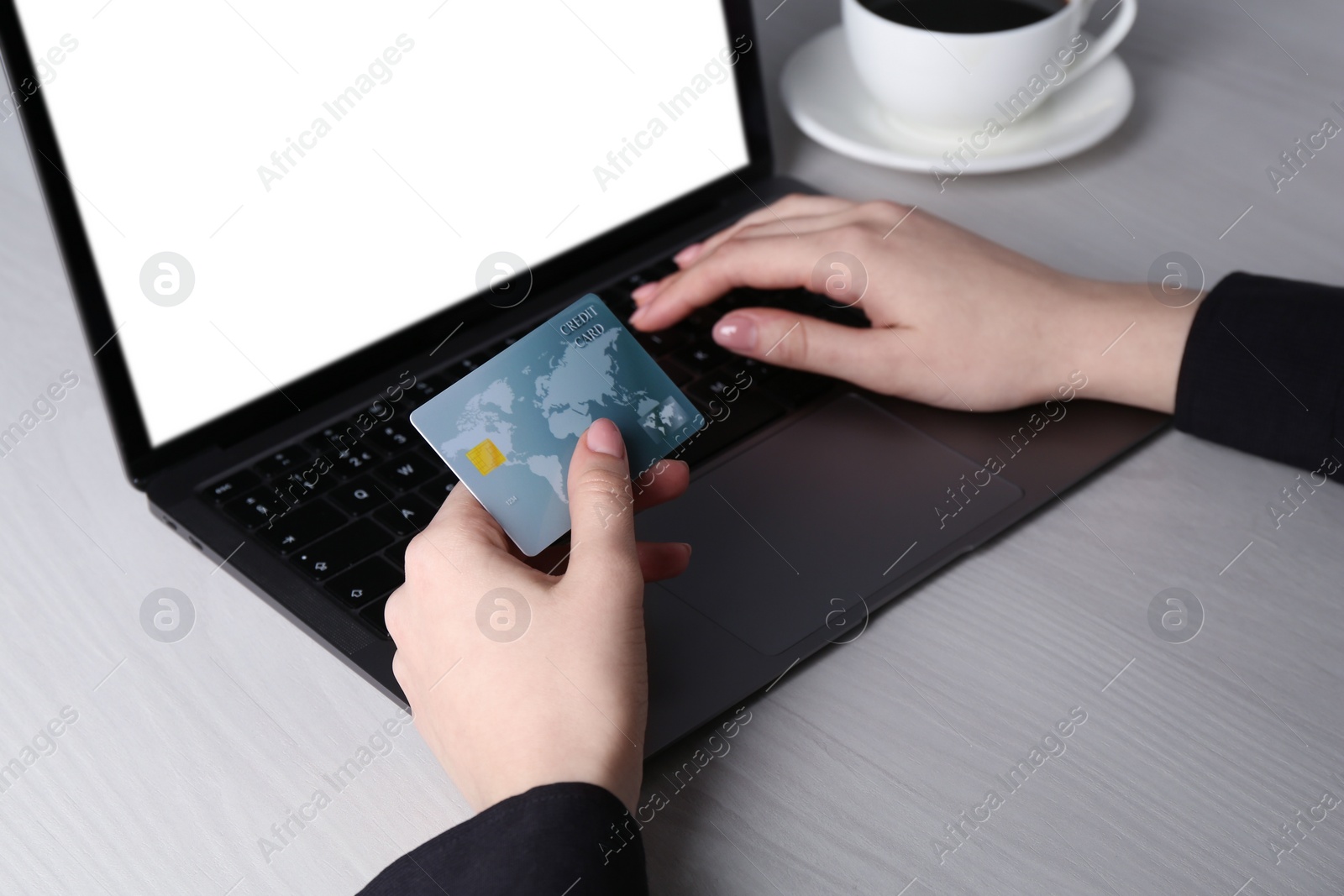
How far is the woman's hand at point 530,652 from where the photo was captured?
53 cm

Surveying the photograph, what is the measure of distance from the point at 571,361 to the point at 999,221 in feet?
1.71

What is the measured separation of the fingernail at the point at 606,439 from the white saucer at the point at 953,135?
1.75 ft

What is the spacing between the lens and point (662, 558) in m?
0.62

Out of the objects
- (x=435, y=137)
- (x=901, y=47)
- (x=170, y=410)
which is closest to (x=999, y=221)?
(x=901, y=47)

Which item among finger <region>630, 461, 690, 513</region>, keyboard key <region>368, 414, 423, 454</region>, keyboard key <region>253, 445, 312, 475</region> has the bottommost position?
finger <region>630, 461, 690, 513</region>

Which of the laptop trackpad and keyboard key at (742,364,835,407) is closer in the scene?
the laptop trackpad

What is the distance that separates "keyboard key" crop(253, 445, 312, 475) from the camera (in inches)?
28.6

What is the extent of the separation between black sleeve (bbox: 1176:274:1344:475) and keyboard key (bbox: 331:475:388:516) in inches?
Result: 20.8

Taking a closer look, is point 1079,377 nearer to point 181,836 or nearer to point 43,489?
point 181,836

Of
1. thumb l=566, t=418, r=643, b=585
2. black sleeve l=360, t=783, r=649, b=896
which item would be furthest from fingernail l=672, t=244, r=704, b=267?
black sleeve l=360, t=783, r=649, b=896

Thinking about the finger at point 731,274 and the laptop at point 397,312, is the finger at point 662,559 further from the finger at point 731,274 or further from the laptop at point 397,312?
the finger at point 731,274

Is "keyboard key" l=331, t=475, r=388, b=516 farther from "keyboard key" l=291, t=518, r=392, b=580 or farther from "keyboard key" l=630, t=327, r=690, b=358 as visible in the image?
"keyboard key" l=630, t=327, r=690, b=358

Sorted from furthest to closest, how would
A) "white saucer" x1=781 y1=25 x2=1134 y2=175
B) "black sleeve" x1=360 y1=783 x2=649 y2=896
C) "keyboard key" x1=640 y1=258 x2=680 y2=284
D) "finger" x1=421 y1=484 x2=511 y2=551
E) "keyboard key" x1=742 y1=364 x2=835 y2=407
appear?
"white saucer" x1=781 y1=25 x2=1134 y2=175, "keyboard key" x1=640 y1=258 x2=680 y2=284, "keyboard key" x1=742 y1=364 x2=835 y2=407, "finger" x1=421 y1=484 x2=511 y2=551, "black sleeve" x1=360 y1=783 x2=649 y2=896

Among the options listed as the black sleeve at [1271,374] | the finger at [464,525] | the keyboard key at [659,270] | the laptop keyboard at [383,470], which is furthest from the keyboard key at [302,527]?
the black sleeve at [1271,374]
